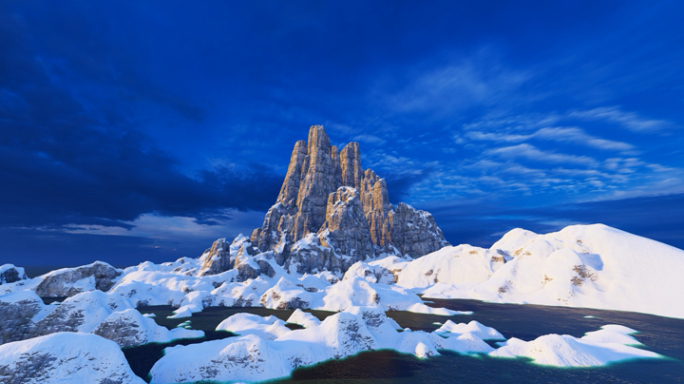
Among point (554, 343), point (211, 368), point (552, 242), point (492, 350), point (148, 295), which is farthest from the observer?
point (552, 242)

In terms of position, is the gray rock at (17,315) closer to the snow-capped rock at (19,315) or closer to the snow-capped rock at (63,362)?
the snow-capped rock at (19,315)

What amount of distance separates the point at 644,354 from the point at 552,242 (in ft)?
294

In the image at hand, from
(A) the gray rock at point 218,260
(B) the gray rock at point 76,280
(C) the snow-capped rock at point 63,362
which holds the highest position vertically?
(A) the gray rock at point 218,260

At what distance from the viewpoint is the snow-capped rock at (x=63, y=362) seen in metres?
22.1

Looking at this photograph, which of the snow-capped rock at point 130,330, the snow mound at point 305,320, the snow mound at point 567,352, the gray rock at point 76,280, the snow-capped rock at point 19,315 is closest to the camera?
the snow mound at point 567,352

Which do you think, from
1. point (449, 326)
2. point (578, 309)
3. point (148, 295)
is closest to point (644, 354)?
point (449, 326)

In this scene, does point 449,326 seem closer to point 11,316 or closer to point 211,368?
point 211,368

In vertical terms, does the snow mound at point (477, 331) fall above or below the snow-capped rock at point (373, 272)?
below

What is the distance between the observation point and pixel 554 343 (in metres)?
38.2

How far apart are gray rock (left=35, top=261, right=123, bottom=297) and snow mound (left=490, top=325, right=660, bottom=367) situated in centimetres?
12437

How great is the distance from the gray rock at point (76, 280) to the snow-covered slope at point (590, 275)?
11999 cm

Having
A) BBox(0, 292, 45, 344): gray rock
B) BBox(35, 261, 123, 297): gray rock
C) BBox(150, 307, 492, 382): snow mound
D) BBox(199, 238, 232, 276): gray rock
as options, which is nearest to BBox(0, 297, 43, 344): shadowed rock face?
BBox(0, 292, 45, 344): gray rock

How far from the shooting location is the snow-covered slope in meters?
83.0

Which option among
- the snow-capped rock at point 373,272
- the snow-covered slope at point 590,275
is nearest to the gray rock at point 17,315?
the snow-covered slope at point 590,275
